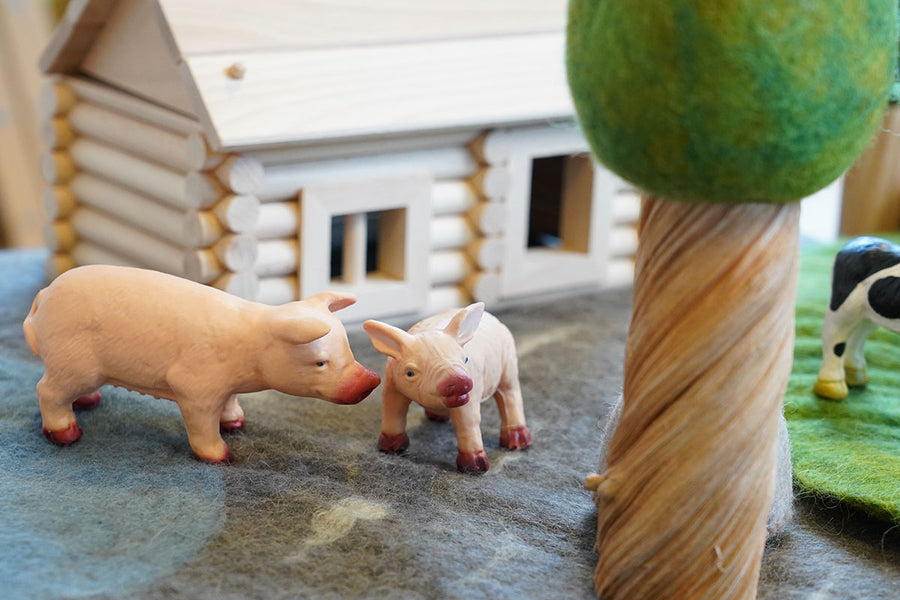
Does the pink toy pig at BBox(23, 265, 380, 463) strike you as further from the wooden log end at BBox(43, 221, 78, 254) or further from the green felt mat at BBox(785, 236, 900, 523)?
the wooden log end at BBox(43, 221, 78, 254)

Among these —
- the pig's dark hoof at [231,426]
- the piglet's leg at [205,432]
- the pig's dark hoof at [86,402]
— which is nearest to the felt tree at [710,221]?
the piglet's leg at [205,432]

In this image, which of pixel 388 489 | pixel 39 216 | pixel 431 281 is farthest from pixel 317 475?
pixel 39 216

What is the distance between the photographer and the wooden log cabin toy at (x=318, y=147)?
9.98 ft

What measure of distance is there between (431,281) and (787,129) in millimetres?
2040

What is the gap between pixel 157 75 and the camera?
3.21m

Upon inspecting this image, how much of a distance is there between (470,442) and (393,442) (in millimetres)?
196

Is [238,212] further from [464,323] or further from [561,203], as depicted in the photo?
[561,203]

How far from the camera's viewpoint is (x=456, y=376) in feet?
7.57

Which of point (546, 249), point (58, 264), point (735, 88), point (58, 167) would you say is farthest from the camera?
point (546, 249)

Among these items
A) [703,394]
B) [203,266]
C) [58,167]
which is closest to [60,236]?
[58,167]

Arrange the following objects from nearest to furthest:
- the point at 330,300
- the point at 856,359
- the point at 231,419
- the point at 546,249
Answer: the point at 330,300 → the point at 231,419 → the point at 856,359 → the point at 546,249

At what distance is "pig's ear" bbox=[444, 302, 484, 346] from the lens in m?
2.40

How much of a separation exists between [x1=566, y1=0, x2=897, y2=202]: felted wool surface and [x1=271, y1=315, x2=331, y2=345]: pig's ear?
811mm

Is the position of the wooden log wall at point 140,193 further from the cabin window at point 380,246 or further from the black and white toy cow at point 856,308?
the black and white toy cow at point 856,308
